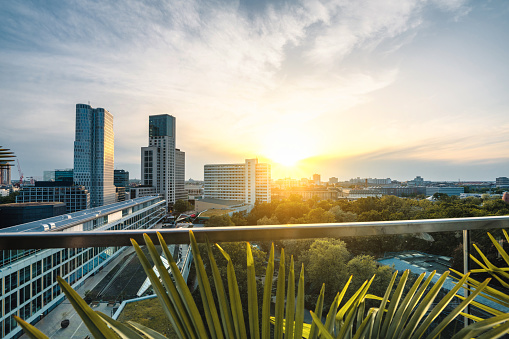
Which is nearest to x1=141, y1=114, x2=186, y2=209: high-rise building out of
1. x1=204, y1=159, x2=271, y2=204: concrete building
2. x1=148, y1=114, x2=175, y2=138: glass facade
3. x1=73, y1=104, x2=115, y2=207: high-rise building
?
x1=148, y1=114, x2=175, y2=138: glass facade

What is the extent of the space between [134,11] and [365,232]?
6.22 meters

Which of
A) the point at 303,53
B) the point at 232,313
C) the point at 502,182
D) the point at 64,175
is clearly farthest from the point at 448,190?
the point at 64,175

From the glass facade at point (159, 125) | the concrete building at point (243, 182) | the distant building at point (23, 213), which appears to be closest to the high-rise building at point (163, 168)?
the glass facade at point (159, 125)

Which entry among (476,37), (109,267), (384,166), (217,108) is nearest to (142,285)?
(109,267)

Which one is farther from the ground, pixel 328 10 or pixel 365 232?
pixel 328 10

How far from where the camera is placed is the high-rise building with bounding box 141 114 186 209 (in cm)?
5709

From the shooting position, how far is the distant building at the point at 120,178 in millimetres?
70325

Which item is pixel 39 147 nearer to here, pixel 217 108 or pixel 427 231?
pixel 217 108

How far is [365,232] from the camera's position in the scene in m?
1.18

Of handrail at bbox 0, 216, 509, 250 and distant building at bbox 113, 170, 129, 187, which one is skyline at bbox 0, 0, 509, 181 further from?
distant building at bbox 113, 170, 129, 187

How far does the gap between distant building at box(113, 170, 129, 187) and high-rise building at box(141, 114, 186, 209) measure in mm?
16497

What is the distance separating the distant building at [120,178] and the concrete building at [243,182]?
94.4 ft

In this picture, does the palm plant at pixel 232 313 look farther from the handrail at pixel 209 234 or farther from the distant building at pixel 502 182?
the distant building at pixel 502 182

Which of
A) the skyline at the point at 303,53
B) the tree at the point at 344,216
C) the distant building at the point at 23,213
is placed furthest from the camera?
the distant building at the point at 23,213
